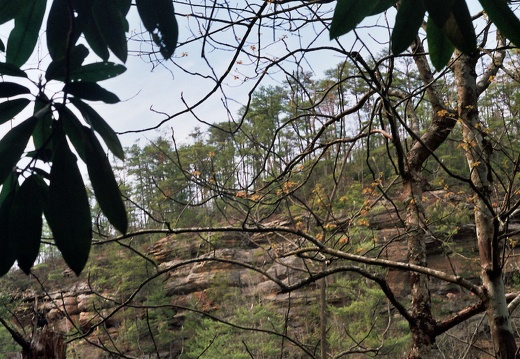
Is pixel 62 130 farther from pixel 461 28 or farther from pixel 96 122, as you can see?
pixel 461 28

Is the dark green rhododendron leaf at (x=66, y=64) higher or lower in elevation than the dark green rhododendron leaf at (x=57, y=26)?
lower

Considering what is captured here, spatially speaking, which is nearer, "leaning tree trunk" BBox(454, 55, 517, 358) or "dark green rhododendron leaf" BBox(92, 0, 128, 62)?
"dark green rhododendron leaf" BBox(92, 0, 128, 62)

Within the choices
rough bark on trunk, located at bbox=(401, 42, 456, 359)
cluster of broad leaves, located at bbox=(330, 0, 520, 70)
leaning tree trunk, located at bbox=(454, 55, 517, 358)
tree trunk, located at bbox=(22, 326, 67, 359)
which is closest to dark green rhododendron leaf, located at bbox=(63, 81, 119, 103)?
cluster of broad leaves, located at bbox=(330, 0, 520, 70)

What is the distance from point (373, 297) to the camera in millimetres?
10781

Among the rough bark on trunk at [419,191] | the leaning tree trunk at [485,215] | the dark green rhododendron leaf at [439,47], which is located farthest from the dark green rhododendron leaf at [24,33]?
the rough bark on trunk at [419,191]

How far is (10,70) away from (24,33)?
5 cm

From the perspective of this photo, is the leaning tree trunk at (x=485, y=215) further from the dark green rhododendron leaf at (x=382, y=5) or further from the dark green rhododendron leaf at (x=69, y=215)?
the dark green rhododendron leaf at (x=69, y=215)

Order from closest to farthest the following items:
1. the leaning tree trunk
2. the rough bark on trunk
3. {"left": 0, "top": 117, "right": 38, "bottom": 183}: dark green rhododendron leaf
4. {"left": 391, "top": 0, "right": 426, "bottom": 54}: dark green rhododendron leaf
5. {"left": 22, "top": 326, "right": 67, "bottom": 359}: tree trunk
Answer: {"left": 0, "top": 117, "right": 38, "bottom": 183}: dark green rhododendron leaf
{"left": 391, "top": 0, "right": 426, "bottom": 54}: dark green rhododendron leaf
{"left": 22, "top": 326, "right": 67, "bottom": 359}: tree trunk
the leaning tree trunk
the rough bark on trunk

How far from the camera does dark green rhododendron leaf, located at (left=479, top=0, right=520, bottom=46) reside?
0.39 m

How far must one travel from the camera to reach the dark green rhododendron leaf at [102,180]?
33cm

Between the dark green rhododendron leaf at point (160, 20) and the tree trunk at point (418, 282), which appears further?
the tree trunk at point (418, 282)

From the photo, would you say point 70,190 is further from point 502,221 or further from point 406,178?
point 406,178

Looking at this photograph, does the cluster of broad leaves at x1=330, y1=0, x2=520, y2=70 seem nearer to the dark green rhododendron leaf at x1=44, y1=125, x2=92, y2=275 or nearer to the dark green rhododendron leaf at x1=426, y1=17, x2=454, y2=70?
the dark green rhododendron leaf at x1=426, y1=17, x2=454, y2=70

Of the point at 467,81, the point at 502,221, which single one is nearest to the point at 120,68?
the point at 502,221
